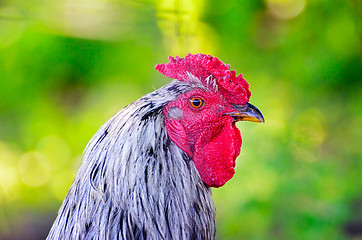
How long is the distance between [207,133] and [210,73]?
0.99 ft

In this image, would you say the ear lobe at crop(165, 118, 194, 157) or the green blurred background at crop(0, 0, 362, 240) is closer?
the ear lobe at crop(165, 118, 194, 157)

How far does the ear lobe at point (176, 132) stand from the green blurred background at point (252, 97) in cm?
235

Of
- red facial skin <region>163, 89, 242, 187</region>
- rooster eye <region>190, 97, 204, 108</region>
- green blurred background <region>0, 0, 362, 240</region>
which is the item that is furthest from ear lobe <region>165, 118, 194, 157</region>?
green blurred background <region>0, 0, 362, 240</region>

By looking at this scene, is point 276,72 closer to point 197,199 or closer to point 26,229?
point 197,199

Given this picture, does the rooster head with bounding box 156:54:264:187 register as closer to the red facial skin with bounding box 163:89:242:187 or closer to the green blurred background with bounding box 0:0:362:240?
the red facial skin with bounding box 163:89:242:187

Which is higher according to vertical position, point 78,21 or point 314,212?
point 78,21

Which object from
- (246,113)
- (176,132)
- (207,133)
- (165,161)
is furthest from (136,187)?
(246,113)

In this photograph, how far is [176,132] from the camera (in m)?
1.72

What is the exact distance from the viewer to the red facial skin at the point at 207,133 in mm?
1746

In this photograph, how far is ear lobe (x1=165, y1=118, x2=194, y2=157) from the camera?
172 cm

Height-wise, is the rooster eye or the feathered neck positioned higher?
the rooster eye

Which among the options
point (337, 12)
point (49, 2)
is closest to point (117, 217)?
point (49, 2)

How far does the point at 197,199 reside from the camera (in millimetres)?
1752

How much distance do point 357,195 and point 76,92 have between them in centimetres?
363
